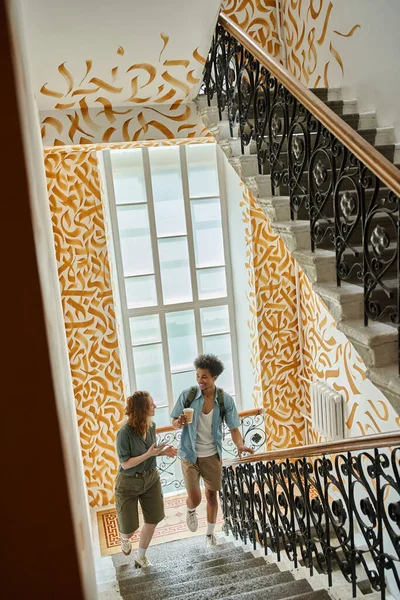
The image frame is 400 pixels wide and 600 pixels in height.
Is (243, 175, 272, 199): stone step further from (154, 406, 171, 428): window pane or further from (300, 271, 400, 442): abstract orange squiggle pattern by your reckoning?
(154, 406, 171, 428): window pane

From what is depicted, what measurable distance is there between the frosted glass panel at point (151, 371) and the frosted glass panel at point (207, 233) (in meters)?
1.48

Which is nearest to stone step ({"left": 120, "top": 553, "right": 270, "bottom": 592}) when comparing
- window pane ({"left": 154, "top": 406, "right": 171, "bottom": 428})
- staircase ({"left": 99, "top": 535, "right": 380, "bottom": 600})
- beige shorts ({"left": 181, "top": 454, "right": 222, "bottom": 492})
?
staircase ({"left": 99, "top": 535, "right": 380, "bottom": 600})

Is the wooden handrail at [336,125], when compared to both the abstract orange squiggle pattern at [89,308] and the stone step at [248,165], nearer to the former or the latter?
the stone step at [248,165]

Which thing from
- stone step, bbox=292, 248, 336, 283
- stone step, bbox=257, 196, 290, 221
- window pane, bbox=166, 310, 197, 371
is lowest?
window pane, bbox=166, 310, 197, 371

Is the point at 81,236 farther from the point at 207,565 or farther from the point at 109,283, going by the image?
the point at 207,565

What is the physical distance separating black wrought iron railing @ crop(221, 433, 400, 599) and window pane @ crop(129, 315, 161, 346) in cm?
285

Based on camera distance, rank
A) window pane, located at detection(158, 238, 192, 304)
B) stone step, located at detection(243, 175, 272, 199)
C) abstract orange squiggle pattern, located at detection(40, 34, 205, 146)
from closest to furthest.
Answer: stone step, located at detection(243, 175, 272, 199)
abstract orange squiggle pattern, located at detection(40, 34, 205, 146)
window pane, located at detection(158, 238, 192, 304)

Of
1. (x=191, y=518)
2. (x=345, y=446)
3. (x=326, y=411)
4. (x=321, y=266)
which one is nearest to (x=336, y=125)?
(x=321, y=266)

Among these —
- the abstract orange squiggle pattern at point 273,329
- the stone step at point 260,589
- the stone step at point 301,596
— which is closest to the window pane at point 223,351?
the abstract orange squiggle pattern at point 273,329

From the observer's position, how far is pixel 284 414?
309 inches

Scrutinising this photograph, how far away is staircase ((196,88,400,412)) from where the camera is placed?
10.2ft

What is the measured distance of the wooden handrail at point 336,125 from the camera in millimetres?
2791

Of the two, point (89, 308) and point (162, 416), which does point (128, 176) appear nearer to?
point (89, 308)

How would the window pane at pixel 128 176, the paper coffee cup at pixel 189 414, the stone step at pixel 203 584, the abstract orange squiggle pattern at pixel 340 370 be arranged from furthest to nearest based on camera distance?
the window pane at pixel 128 176 → the abstract orange squiggle pattern at pixel 340 370 → the paper coffee cup at pixel 189 414 → the stone step at pixel 203 584
